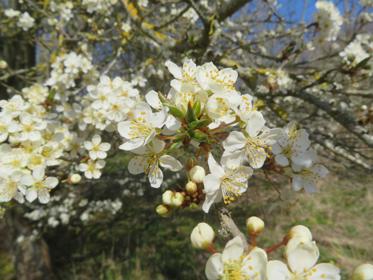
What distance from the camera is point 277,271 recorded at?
767mm

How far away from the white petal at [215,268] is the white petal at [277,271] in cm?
13

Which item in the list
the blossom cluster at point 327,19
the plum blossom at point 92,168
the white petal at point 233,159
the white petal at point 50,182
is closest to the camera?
the white petal at point 233,159

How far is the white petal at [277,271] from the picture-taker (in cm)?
76

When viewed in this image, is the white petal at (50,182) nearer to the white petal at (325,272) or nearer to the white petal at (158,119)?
the white petal at (158,119)

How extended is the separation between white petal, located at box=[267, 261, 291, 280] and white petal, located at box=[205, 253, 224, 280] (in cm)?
13

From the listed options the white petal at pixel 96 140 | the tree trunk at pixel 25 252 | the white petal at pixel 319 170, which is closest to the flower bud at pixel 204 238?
the white petal at pixel 319 170

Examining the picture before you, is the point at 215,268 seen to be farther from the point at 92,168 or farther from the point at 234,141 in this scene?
the point at 92,168

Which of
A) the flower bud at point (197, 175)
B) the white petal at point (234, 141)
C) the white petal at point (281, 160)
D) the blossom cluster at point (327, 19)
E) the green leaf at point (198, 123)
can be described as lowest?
the flower bud at point (197, 175)

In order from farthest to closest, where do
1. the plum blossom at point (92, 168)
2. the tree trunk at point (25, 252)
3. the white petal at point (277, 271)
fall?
the tree trunk at point (25, 252)
the plum blossom at point (92, 168)
the white petal at point (277, 271)

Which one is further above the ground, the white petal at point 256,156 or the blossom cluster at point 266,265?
the white petal at point 256,156

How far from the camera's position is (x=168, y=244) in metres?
4.96

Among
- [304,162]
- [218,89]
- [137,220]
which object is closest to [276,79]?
[304,162]

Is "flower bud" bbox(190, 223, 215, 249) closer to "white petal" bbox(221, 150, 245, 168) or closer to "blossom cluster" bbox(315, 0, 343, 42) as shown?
"white petal" bbox(221, 150, 245, 168)

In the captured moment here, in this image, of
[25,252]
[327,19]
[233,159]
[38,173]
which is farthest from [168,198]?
[25,252]
